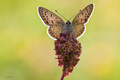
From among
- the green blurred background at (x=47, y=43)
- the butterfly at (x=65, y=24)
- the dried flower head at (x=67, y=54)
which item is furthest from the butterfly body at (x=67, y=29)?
the green blurred background at (x=47, y=43)

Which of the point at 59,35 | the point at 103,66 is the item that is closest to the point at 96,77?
the point at 103,66

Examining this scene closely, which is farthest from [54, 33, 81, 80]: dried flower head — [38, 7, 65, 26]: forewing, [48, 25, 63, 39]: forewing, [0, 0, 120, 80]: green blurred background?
[0, 0, 120, 80]: green blurred background

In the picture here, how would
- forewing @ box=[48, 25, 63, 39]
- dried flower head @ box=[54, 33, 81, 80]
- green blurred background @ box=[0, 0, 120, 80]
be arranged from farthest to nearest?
green blurred background @ box=[0, 0, 120, 80], forewing @ box=[48, 25, 63, 39], dried flower head @ box=[54, 33, 81, 80]

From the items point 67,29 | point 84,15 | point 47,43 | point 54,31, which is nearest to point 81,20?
Answer: point 84,15

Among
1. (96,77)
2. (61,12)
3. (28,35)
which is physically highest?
(61,12)

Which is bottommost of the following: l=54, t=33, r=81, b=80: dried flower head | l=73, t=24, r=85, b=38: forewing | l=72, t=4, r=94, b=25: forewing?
l=54, t=33, r=81, b=80: dried flower head

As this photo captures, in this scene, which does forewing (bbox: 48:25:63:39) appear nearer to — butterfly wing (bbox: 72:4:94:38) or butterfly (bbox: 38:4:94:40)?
butterfly (bbox: 38:4:94:40)

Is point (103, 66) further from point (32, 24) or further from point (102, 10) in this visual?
point (32, 24)
